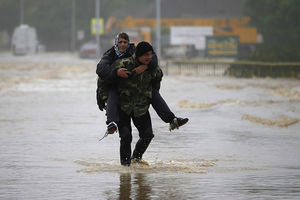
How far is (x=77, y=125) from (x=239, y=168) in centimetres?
635

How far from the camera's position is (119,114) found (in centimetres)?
970

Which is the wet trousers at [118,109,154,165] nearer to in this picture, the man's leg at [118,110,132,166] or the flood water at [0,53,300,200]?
the man's leg at [118,110,132,166]

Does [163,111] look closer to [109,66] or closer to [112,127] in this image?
[112,127]

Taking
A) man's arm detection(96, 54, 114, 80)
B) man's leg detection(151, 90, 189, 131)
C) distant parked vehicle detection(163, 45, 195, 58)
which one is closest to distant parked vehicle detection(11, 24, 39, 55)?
distant parked vehicle detection(163, 45, 195, 58)

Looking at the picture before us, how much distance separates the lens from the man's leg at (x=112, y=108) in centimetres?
945

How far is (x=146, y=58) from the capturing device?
934 cm

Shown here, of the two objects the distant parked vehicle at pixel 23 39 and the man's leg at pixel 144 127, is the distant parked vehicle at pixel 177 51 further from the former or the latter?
the man's leg at pixel 144 127

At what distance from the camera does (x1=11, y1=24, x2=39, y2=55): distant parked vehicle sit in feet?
255

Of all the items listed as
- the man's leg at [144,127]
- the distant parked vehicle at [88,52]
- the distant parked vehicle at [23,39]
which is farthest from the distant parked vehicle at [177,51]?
the man's leg at [144,127]

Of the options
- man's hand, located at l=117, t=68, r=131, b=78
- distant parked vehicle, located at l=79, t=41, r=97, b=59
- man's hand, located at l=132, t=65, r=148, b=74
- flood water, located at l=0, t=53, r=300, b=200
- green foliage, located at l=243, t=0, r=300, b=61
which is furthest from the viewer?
distant parked vehicle, located at l=79, t=41, r=97, b=59

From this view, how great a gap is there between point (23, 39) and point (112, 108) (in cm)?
7103

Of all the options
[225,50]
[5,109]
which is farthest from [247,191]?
[225,50]

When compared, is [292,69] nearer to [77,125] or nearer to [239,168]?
[77,125]

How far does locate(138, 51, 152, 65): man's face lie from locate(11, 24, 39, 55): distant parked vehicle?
2720 inches
